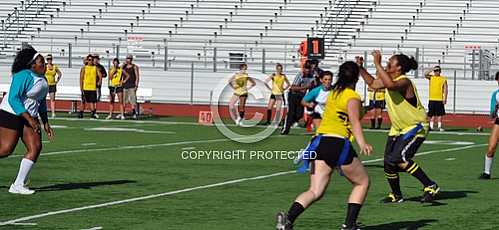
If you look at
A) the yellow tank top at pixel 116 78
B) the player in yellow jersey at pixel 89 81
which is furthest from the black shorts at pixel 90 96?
the yellow tank top at pixel 116 78

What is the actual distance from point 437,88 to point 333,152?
70.3ft

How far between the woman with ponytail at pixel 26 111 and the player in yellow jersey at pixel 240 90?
61.5ft

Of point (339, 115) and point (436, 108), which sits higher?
point (339, 115)

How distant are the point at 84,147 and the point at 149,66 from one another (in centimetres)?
2103

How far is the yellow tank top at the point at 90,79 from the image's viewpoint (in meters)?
34.2

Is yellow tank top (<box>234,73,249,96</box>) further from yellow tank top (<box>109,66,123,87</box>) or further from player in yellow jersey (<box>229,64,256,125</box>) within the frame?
yellow tank top (<box>109,66,123,87</box>)

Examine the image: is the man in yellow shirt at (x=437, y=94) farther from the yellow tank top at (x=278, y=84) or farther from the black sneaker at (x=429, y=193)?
the black sneaker at (x=429, y=193)

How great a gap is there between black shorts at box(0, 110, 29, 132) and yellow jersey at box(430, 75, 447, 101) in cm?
1902

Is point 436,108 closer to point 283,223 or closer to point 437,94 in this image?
point 437,94

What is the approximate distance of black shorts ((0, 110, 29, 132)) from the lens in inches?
561

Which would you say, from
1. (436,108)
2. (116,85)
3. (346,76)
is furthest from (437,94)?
(346,76)

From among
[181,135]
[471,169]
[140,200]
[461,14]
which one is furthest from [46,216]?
[461,14]

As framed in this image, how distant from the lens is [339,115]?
35.9 ft

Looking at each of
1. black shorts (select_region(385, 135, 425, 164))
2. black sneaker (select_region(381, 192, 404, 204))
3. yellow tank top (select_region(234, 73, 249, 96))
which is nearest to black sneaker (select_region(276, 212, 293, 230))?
black shorts (select_region(385, 135, 425, 164))
